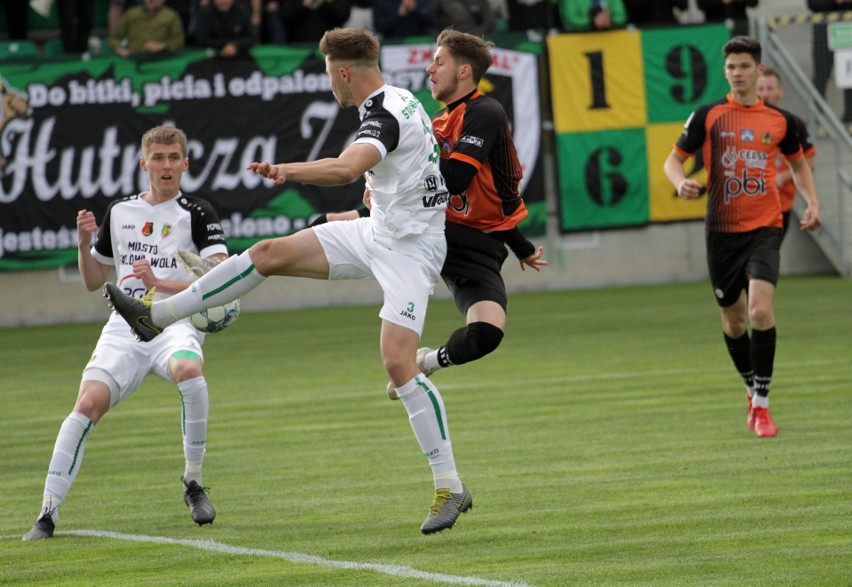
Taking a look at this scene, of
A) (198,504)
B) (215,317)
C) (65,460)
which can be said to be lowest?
(198,504)

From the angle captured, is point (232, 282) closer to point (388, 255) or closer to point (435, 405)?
point (388, 255)

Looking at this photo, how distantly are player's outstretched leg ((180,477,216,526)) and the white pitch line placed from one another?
329 mm

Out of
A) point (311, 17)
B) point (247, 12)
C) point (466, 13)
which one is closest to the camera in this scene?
point (247, 12)

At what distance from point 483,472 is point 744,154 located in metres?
2.80

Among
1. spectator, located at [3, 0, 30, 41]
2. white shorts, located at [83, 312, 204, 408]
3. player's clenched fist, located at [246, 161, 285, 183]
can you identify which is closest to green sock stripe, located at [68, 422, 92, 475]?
white shorts, located at [83, 312, 204, 408]

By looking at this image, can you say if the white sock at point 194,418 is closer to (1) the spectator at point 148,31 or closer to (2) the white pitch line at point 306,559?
(2) the white pitch line at point 306,559

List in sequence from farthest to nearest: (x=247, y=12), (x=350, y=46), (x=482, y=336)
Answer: (x=247, y=12) < (x=482, y=336) < (x=350, y=46)

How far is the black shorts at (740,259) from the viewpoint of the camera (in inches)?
392

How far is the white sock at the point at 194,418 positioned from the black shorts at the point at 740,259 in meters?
3.93

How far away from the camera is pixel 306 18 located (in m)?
22.0

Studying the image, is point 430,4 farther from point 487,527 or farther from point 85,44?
point 487,527

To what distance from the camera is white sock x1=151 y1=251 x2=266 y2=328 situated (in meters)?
6.91

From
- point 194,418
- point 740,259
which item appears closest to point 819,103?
point 740,259

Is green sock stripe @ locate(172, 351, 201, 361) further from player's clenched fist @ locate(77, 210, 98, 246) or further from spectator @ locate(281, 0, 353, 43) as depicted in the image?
spectator @ locate(281, 0, 353, 43)
